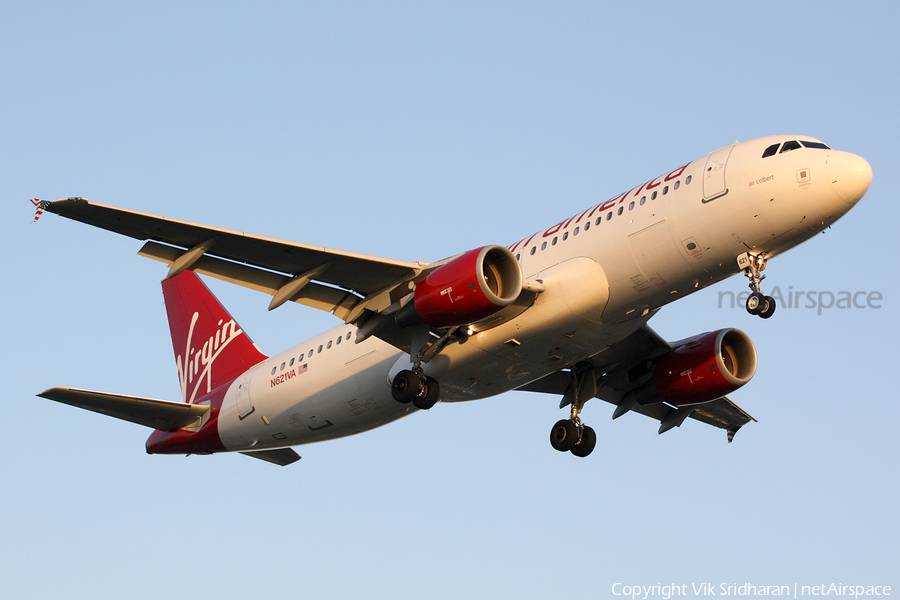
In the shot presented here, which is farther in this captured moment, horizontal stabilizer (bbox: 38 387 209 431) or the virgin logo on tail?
the virgin logo on tail

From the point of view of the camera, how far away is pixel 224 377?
32844 millimetres

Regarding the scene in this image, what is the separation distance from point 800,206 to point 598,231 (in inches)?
178

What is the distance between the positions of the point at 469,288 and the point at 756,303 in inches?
251

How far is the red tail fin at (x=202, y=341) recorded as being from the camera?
3312 cm

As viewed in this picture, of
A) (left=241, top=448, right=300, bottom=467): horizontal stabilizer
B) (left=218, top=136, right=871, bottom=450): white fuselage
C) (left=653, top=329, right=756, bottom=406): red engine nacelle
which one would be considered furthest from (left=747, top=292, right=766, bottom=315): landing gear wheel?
(left=241, top=448, right=300, bottom=467): horizontal stabilizer

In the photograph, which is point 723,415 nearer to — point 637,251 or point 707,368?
point 707,368

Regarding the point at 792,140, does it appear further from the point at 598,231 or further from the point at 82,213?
the point at 82,213

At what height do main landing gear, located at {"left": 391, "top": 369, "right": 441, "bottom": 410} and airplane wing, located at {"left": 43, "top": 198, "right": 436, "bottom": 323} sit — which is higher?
airplane wing, located at {"left": 43, "top": 198, "right": 436, "bottom": 323}

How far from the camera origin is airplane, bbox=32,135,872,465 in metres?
22.7

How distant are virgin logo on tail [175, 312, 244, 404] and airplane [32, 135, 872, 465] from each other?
277 cm

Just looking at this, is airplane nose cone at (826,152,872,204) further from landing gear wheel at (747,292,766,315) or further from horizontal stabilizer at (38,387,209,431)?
horizontal stabilizer at (38,387,209,431)

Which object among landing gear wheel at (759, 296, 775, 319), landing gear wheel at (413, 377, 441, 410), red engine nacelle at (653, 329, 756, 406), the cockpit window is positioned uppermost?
the cockpit window

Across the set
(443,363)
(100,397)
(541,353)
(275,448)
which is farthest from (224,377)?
(541,353)

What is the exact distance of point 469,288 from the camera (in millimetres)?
23078
